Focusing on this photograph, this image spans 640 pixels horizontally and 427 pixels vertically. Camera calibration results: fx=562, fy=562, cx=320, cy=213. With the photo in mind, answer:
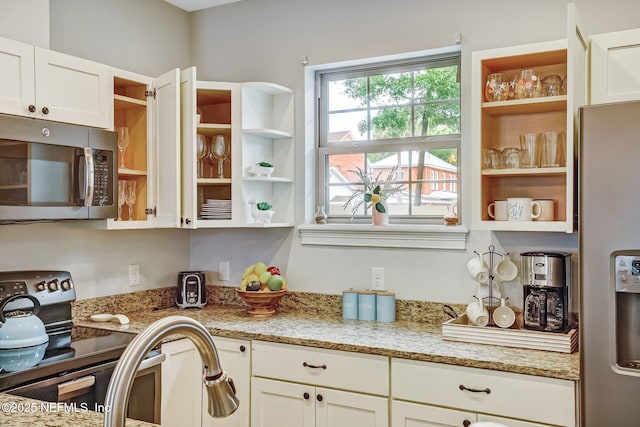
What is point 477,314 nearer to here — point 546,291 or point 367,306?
point 546,291

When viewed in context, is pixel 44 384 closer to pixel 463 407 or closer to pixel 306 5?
pixel 463 407

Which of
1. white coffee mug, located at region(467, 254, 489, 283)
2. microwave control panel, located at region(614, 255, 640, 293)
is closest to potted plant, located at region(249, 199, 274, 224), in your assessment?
white coffee mug, located at region(467, 254, 489, 283)

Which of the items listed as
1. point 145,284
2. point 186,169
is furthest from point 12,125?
point 145,284

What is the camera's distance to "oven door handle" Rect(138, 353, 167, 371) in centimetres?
234

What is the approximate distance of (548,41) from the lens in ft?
8.02

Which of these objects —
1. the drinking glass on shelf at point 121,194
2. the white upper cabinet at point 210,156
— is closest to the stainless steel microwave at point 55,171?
the drinking glass on shelf at point 121,194

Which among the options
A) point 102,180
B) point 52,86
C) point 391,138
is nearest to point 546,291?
point 391,138

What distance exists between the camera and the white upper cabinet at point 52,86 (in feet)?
7.41

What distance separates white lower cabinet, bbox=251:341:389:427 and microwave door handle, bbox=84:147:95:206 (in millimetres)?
980

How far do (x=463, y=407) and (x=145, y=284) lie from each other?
1.93m

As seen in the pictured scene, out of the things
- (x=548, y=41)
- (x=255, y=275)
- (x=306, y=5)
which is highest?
(x=306, y=5)

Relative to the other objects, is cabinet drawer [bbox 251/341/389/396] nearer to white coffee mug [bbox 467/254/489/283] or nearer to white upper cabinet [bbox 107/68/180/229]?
white coffee mug [bbox 467/254/489/283]

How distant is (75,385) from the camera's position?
81.5 inches

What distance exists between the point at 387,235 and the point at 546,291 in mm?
846
